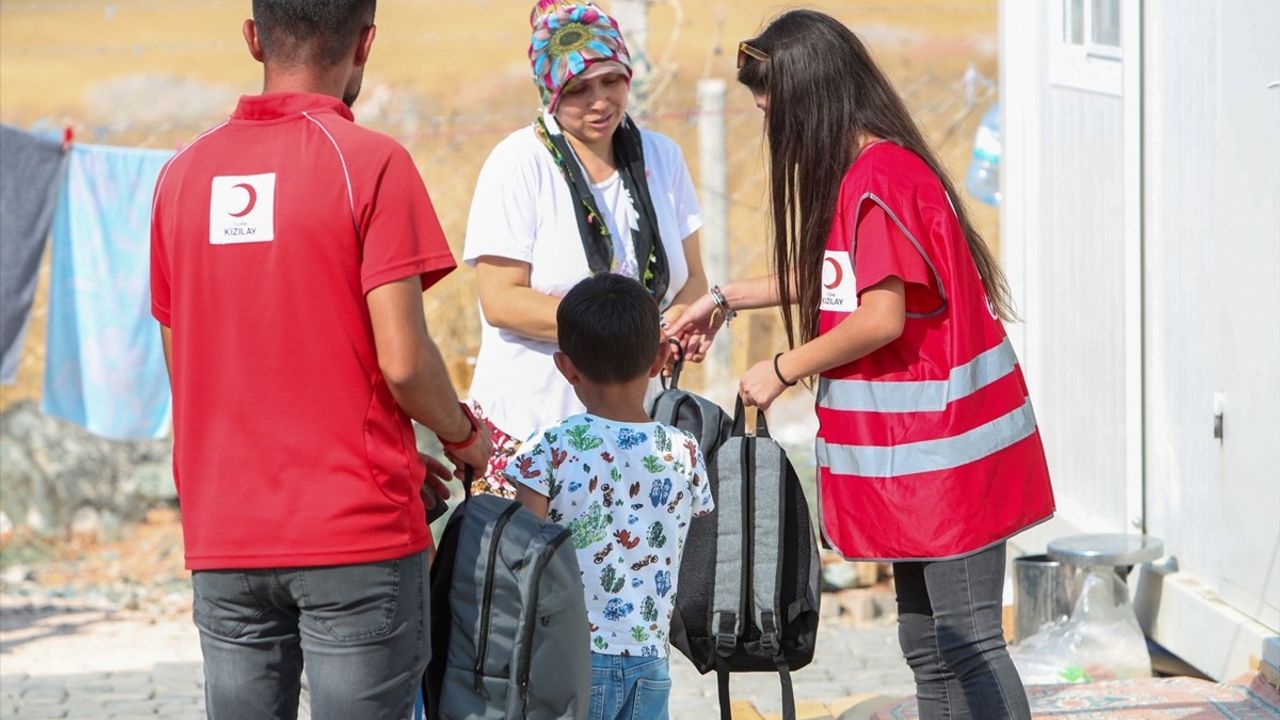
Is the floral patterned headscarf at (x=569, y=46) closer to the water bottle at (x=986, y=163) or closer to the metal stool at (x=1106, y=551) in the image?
the metal stool at (x=1106, y=551)

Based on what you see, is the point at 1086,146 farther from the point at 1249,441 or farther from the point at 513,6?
the point at 513,6

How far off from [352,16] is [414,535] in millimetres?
881

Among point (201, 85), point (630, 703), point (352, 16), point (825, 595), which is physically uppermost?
point (201, 85)

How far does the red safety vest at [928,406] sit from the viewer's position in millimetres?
3361

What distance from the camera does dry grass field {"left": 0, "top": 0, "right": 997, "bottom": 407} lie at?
16.0m

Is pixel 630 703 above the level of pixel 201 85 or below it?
below

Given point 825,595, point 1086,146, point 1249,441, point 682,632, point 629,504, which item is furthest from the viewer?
point 825,595

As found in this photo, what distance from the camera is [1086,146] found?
19.7 ft

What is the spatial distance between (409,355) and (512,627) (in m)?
0.57

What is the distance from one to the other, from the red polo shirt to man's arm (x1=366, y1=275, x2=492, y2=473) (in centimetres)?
3

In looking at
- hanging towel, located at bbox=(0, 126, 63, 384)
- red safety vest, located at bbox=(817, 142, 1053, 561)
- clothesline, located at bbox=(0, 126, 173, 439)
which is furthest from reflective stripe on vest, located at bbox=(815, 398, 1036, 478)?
hanging towel, located at bbox=(0, 126, 63, 384)

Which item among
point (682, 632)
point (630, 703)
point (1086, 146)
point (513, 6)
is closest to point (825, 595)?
point (1086, 146)

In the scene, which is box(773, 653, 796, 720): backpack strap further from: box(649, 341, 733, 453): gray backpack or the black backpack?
box(649, 341, 733, 453): gray backpack

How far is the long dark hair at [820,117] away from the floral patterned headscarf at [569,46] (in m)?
0.51
